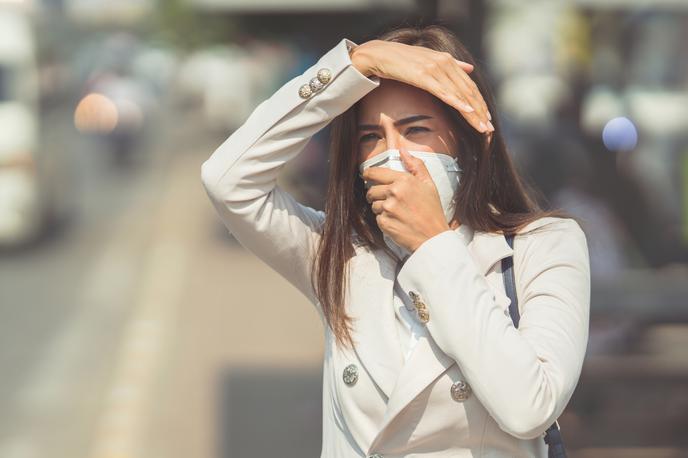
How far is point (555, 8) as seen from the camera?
8.44 metres

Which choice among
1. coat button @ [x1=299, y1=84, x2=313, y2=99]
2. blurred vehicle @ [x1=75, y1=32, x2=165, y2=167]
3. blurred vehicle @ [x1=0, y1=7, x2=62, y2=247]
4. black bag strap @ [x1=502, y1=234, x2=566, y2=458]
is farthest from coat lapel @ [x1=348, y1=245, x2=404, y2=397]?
blurred vehicle @ [x1=75, y1=32, x2=165, y2=167]

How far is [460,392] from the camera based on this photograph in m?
1.97

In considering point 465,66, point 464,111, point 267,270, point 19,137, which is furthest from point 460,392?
point 19,137

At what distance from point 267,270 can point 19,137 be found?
10.3ft

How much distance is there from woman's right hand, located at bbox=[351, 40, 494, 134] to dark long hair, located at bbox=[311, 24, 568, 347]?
0.38ft

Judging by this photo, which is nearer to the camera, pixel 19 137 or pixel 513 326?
pixel 513 326

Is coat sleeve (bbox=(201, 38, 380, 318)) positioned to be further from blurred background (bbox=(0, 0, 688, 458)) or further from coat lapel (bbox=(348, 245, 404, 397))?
blurred background (bbox=(0, 0, 688, 458))

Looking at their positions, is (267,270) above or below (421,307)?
below

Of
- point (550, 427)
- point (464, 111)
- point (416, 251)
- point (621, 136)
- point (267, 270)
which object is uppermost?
point (464, 111)

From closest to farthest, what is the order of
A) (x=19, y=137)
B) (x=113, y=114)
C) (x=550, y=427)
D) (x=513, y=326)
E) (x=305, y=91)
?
(x=513, y=326) → (x=550, y=427) → (x=305, y=91) → (x=19, y=137) → (x=113, y=114)

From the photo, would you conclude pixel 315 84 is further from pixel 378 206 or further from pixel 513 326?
pixel 513 326

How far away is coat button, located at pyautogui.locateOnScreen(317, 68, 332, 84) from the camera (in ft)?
6.82

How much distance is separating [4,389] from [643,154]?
14.3 ft

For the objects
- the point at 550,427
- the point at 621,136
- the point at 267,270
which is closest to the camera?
the point at 550,427
